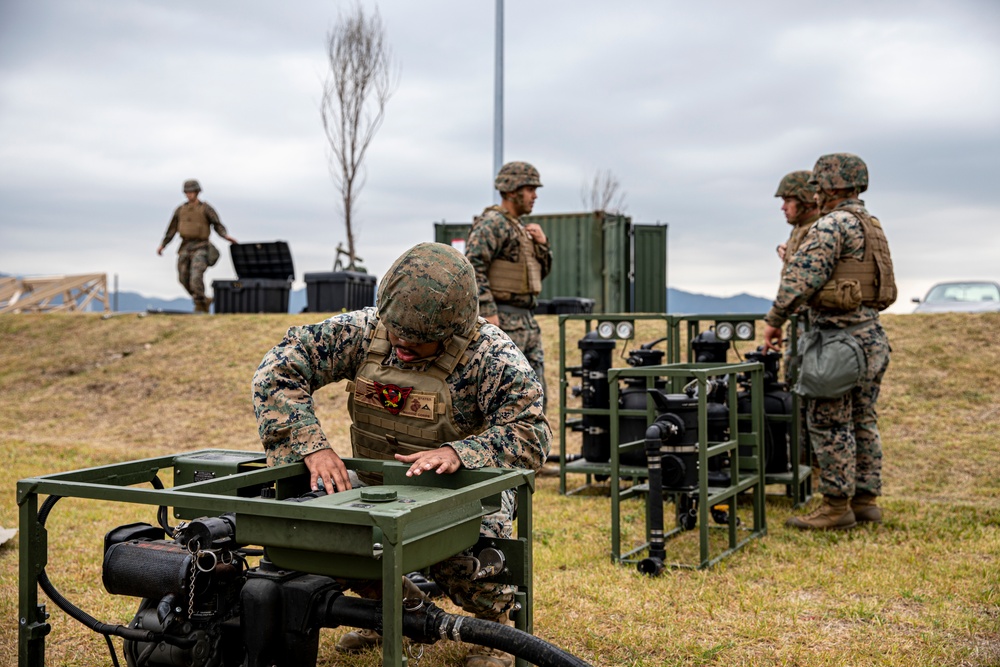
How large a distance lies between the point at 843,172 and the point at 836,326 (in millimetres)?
1007

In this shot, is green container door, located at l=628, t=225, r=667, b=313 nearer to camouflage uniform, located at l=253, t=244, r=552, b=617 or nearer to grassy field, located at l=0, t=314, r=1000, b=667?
grassy field, located at l=0, t=314, r=1000, b=667

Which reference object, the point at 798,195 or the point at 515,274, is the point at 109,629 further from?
the point at 798,195

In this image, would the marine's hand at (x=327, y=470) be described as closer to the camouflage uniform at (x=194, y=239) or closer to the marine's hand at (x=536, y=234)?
the marine's hand at (x=536, y=234)

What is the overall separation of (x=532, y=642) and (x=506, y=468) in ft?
2.15

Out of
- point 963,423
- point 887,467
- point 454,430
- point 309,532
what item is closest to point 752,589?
point 454,430

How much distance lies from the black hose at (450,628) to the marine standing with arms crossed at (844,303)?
13.1 ft

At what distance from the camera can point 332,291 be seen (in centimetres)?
1600

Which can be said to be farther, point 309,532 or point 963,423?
point 963,423

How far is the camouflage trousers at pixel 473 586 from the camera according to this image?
312 cm

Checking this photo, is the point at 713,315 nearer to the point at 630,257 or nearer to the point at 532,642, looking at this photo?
the point at 532,642

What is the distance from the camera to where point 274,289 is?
16859 mm

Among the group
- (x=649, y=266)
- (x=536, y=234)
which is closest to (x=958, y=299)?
(x=649, y=266)

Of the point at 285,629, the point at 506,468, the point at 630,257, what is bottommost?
the point at 285,629

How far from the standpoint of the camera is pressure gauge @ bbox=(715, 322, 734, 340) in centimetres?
670
